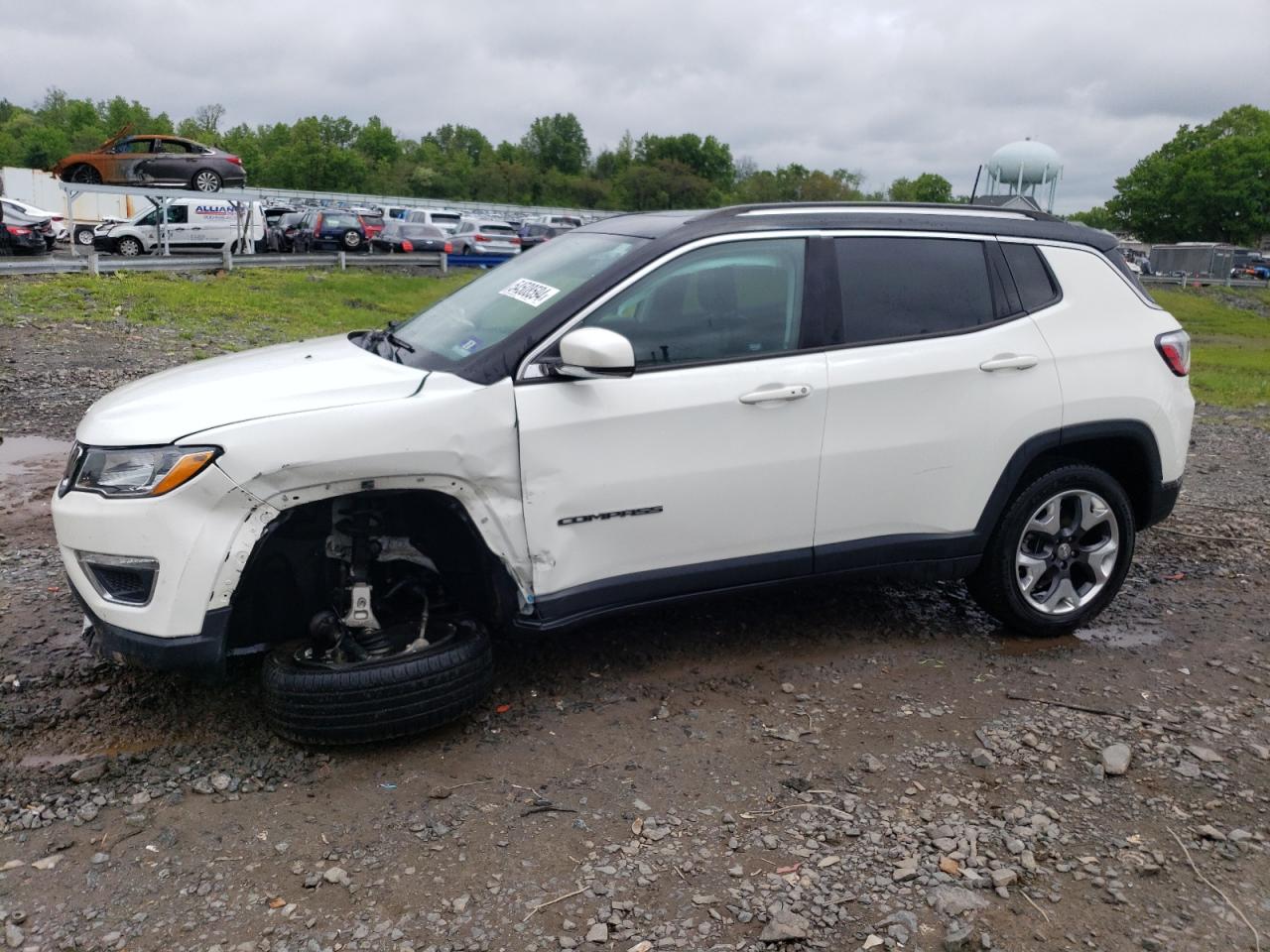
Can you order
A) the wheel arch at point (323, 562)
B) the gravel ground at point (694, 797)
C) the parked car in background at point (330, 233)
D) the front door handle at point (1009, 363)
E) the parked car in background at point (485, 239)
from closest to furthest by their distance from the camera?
the gravel ground at point (694, 797)
the wheel arch at point (323, 562)
the front door handle at point (1009, 363)
the parked car in background at point (330, 233)
the parked car in background at point (485, 239)

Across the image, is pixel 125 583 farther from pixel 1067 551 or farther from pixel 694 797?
pixel 1067 551

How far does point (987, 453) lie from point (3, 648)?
4.20m

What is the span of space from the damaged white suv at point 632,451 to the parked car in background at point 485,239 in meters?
28.9

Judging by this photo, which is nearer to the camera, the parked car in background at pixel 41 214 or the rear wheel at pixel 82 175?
the rear wheel at pixel 82 175

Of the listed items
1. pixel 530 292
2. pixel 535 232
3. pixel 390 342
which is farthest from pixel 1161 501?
pixel 535 232

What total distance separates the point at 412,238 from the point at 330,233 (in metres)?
2.47

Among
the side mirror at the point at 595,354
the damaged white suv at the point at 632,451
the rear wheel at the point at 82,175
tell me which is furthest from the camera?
the rear wheel at the point at 82,175

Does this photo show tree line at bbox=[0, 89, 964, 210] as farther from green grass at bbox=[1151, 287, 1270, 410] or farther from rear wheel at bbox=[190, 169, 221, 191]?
rear wheel at bbox=[190, 169, 221, 191]

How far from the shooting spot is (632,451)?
382 cm

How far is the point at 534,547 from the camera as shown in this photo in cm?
376

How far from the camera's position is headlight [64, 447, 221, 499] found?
3.33m

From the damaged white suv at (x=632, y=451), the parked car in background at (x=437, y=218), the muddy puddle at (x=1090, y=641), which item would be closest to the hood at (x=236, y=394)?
the damaged white suv at (x=632, y=451)

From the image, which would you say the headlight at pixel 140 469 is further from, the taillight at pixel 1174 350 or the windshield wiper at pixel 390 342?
the taillight at pixel 1174 350

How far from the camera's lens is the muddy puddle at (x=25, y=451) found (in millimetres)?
7449
